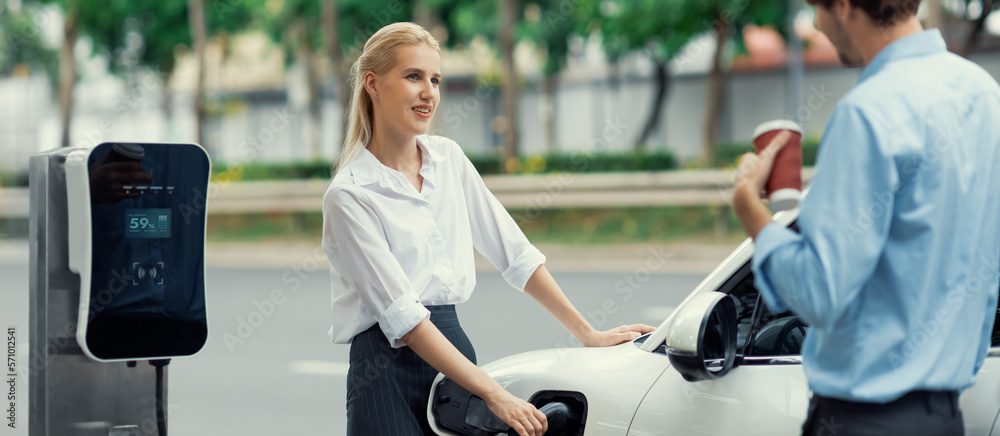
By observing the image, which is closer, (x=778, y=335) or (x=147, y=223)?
(x=778, y=335)

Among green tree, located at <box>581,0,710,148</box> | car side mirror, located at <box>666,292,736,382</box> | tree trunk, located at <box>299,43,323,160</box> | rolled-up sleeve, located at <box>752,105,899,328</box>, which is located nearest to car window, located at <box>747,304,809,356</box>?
car side mirror, located at <box>666,292,736,382</box>

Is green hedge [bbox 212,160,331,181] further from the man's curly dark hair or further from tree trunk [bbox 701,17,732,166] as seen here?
the man's curly dark hair

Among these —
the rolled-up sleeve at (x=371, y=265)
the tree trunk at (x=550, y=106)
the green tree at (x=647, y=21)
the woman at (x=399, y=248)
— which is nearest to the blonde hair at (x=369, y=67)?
the woman at (x=399, y=248)

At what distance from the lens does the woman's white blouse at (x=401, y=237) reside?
2254mm

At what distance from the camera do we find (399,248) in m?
2.34

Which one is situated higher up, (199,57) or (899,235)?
(899,235)

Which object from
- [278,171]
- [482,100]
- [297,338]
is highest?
[482,100]

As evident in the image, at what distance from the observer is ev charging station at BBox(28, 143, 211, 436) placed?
2.70m

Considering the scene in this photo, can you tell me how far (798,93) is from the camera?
45.5ft

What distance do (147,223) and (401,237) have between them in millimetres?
830

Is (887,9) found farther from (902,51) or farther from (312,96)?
(312,96)

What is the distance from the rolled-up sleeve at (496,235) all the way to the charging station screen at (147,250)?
0.75m

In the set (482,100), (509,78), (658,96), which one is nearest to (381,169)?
(509,78)

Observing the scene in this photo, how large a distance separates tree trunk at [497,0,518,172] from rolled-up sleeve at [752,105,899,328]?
15.0 meters
